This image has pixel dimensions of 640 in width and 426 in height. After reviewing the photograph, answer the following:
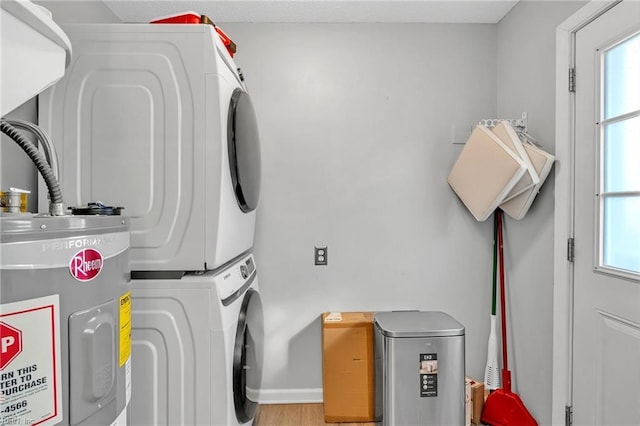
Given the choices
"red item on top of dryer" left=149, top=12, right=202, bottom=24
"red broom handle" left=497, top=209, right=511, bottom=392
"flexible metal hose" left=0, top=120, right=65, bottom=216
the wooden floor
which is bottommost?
the wooden floor

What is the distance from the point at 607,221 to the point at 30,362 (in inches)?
79.9

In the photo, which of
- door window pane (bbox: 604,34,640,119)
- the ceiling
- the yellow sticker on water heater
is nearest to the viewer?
the yellow sticker on water heater

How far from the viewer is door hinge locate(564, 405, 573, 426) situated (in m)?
1.87

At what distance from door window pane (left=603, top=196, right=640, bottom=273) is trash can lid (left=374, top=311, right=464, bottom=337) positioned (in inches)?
29.4

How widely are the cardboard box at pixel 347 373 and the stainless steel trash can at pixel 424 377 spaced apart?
268mm

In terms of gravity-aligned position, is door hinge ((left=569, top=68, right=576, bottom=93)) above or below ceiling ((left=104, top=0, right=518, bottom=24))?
below

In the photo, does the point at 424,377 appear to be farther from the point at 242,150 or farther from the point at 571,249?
the point at 242,150

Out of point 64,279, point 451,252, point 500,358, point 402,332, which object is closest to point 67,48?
point 64,279

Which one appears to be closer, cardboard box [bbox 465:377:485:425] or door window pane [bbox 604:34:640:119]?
door window pane [bbox 604:34:640:119]

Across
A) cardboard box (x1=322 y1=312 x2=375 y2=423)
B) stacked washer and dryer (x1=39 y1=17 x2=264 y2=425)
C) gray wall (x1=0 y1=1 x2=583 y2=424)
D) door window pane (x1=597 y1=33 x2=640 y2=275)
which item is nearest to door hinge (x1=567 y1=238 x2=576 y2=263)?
door window pane (x1=597 y1=33 x2=640 y2=275)

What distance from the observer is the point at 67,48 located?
1082mm

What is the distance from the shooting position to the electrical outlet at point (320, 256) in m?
2.49

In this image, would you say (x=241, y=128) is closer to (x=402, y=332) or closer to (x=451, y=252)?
(x=402, y=332)

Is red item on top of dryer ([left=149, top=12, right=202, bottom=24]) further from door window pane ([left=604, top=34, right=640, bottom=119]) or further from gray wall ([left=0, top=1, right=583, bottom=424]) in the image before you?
door window pane ([left=604, top=34, right=640, bottom=119])
